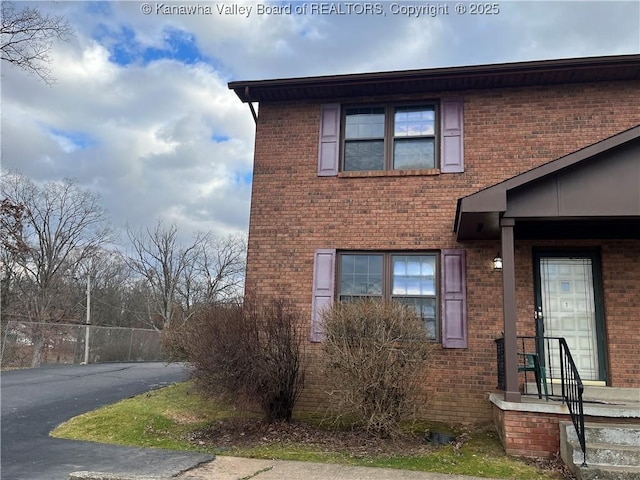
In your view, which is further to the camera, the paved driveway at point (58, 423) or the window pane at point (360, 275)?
the window pane at point (360, 275)

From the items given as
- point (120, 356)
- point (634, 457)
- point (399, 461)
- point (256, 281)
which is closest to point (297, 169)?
point (256, 281)

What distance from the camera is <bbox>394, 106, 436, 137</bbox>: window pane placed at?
29.1ft

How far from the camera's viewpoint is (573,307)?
25.5ft

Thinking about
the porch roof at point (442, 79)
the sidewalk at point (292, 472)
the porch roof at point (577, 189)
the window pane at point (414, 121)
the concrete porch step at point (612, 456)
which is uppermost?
the porch roof at point (442, 79)

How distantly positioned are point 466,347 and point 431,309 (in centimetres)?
82

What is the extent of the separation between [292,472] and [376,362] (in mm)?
1692

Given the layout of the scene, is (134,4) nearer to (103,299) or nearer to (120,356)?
(120,356)

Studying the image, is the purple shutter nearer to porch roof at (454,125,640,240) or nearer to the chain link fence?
porch roof at (454,125,640,240)

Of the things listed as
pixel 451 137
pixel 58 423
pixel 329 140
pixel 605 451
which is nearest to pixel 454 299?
pixel 451 137

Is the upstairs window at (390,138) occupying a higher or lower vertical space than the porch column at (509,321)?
higher

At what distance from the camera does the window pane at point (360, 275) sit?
27.8 feet

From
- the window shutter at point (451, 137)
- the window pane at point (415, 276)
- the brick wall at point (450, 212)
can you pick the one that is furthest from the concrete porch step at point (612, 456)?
the window shutter at point (451, 137)

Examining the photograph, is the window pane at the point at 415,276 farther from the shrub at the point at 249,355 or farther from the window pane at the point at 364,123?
the window pane at the point at 364,123

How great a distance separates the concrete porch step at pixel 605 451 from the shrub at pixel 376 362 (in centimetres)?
184
